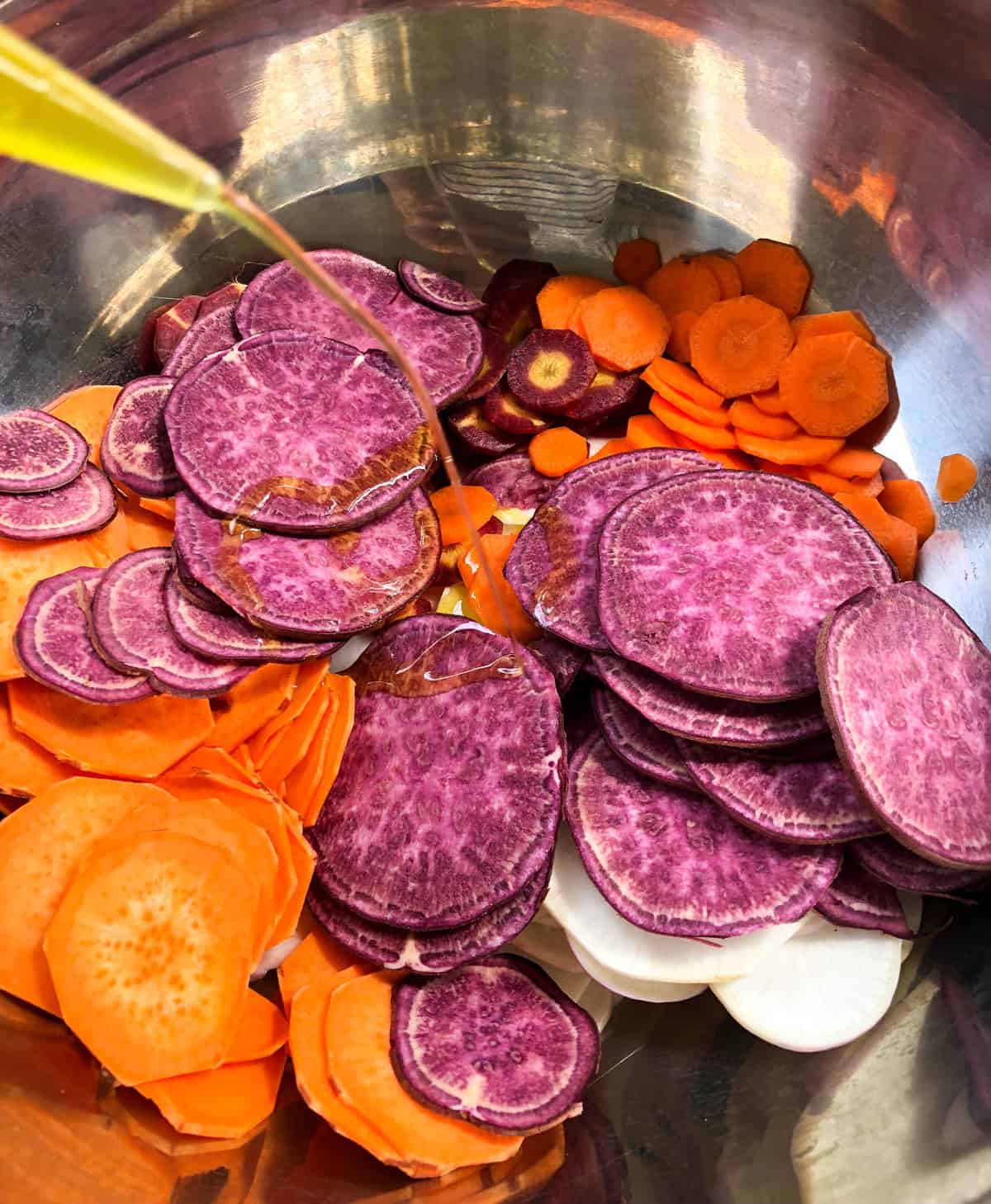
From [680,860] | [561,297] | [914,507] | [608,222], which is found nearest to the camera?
[680,860]

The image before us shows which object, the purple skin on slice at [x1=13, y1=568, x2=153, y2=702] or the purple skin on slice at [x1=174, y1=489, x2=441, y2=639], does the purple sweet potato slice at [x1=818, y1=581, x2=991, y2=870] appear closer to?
the purple skin on slice at [x1=174, y1=489, x2=441, y2=639]

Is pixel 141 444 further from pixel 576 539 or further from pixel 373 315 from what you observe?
pixel 576 539

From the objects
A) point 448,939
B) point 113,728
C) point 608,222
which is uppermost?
point 608,222

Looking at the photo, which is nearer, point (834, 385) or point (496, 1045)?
point (496, 1045)

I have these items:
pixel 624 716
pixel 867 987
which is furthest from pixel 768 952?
pixel 624 716

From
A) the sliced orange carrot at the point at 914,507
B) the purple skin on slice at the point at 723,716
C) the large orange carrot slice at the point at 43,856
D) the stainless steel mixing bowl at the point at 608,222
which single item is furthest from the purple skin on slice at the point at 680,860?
the sliced orange carrot at the point at 914,507

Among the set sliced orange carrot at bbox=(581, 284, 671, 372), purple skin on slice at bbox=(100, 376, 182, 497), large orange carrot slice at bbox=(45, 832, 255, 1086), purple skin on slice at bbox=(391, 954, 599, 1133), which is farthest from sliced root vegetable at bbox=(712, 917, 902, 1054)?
purple skin on slice at bbox=(100, 376, 182, 497)

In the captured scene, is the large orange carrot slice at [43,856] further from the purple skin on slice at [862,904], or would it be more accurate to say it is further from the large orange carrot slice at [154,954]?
the purple skin on slice at [862,904]

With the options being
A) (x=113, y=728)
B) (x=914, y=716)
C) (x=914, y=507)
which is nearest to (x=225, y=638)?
(x=113, y=728)

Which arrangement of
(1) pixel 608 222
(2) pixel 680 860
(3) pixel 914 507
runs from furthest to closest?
(1) pixel 608 222 → (3) pixel 914 507 → (2) pixel 680 860

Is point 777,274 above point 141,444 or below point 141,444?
above
